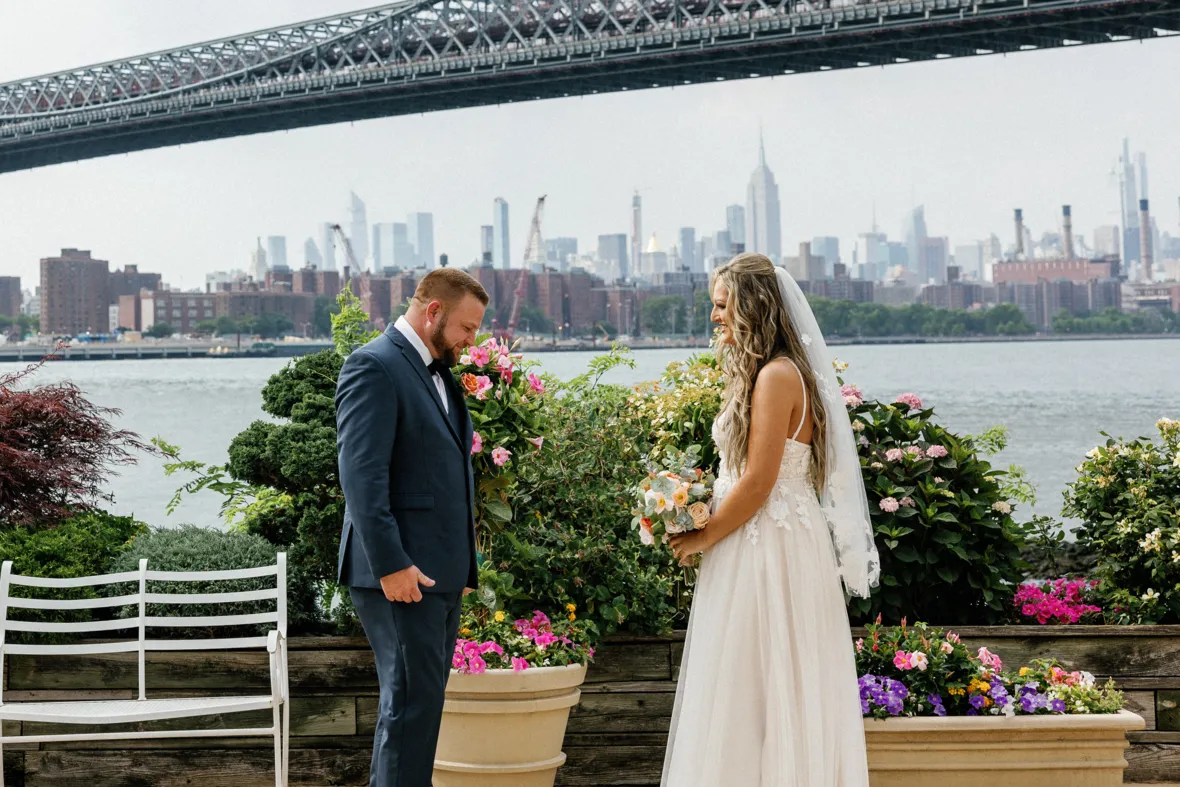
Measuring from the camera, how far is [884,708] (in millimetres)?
2918

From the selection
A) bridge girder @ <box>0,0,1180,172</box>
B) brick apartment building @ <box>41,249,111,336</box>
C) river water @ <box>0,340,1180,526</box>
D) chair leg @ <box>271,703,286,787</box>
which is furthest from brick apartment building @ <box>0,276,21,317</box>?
chair leg @ <box>271,703,286,787</box>

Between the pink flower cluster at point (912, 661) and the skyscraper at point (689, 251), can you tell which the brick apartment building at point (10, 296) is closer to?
the skyscraper at point (689, 251)

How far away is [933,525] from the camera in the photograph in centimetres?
359

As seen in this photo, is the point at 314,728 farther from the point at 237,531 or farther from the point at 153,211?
the point at 153,211

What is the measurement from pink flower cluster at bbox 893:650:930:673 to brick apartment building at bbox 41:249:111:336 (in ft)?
114

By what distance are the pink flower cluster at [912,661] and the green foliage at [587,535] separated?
67 cm

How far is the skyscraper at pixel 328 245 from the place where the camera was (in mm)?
49938

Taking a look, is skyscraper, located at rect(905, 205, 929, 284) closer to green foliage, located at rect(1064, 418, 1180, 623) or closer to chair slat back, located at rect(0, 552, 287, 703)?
green foliage, located at rect(1064, 418, 1180, 623)

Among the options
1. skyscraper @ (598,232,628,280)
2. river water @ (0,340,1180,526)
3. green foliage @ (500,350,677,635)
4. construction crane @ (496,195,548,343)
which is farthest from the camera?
skyscraper @ (598,232,628,280)

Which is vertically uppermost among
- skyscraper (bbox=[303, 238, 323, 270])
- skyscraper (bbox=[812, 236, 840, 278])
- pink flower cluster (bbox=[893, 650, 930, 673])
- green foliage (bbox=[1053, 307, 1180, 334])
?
skyscraper (bbox=[303, 238, 323, 270])

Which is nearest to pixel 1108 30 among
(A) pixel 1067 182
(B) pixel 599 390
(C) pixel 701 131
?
(B) pixel 599 390

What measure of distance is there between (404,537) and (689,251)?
44361 mm

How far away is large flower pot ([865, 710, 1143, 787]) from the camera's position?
2908mm

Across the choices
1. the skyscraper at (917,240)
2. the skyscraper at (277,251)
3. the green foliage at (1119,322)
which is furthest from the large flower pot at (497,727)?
the skyscraper at (917,240)
